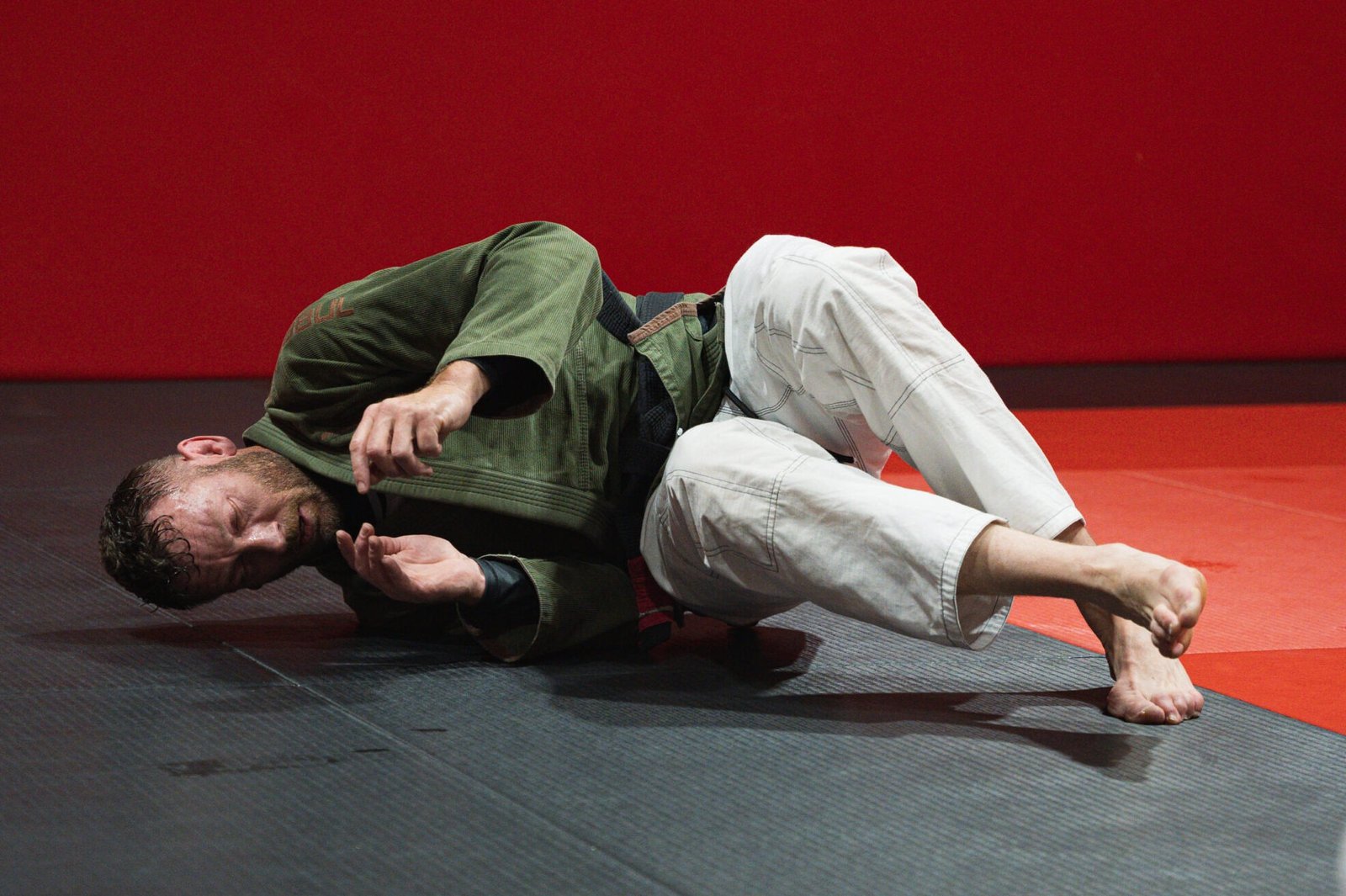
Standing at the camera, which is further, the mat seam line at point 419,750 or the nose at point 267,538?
the nose at point 267,538

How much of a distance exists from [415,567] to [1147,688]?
81 centimetres

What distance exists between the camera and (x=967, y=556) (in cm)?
138

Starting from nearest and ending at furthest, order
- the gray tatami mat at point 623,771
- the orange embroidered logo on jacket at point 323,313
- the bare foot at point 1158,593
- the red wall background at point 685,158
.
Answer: the gray tatami mat at point 623,771 < the bare foot at point 1158,593 < the orange embroidered logo on jacket at point 323,313 < the red wall background at point 685,158

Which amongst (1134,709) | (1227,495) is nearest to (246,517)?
(1134,709)

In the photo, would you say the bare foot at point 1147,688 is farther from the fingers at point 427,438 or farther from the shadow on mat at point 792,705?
the fingers at point 427,438

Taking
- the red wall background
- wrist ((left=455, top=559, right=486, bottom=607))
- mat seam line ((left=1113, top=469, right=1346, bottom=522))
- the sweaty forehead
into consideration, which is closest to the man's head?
the sweaty forehead

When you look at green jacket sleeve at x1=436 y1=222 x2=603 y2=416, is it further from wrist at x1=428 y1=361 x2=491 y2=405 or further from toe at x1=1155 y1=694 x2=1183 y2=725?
toe at x1=1155 y1=694 x2=1183 y2=725

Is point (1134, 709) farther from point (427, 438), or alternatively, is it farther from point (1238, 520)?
point (1238, 520)

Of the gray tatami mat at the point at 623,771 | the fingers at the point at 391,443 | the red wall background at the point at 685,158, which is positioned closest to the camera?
the gray tatami mat at the point at 623,771

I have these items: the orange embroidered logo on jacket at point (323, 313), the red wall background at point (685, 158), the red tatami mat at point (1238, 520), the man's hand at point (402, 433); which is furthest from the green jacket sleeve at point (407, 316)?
the red wall background at point (685, 158)

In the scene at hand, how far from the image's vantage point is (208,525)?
64.7 inches

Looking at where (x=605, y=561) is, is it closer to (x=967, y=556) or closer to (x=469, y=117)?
(x=967, y=556)

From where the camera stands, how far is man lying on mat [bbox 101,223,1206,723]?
1427 mm

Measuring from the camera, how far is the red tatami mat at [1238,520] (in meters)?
1.75
